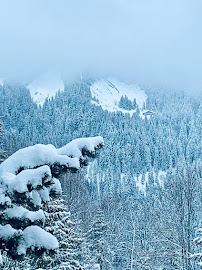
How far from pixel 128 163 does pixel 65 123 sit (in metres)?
55.7

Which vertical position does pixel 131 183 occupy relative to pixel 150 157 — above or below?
below

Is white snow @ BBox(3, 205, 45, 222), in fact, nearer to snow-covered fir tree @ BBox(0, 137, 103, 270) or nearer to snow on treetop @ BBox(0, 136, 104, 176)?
snow-covered fir tree @ BBox(0, 137, 103, 270)

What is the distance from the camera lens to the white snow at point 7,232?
2596 mm

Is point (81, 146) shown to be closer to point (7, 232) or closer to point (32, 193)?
point (32, 193)

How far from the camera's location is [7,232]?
2607mm

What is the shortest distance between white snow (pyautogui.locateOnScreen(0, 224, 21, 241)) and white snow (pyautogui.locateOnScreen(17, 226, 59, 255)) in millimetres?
73

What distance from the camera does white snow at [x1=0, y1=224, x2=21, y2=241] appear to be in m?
2.60

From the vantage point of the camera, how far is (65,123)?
18400 centimetres

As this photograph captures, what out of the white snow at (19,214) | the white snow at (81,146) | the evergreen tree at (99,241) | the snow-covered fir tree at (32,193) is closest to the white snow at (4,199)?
the snow-covered fir tree at (32,193)

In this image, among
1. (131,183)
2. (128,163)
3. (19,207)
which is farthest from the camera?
(128,163)

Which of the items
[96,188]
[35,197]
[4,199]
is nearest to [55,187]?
[35,197]

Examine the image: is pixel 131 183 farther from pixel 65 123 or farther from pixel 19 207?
pixel 19 207

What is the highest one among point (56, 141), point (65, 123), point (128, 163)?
point (65, 123)

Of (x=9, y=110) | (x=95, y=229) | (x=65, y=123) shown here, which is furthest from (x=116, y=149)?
(x=95, y=229)
